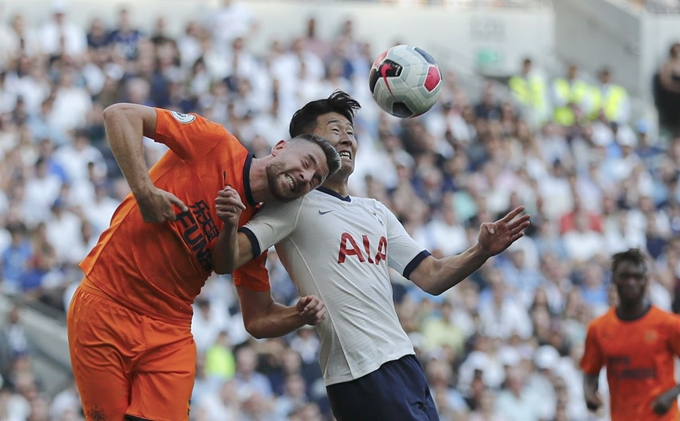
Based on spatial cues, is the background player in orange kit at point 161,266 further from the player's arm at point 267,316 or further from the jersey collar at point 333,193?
the jersey collar at point 333,193

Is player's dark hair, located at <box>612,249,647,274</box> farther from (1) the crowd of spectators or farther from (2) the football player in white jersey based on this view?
(1) the crowd of spectators

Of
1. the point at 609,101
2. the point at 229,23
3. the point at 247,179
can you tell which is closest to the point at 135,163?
the point at 247,179

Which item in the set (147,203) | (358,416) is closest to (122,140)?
(147,203)

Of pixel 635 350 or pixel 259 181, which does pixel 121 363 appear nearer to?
pixel 259 181

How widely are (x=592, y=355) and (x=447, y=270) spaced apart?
2.60 m

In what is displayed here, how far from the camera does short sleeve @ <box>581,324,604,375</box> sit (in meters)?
8.25

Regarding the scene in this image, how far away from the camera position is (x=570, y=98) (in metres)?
19.0

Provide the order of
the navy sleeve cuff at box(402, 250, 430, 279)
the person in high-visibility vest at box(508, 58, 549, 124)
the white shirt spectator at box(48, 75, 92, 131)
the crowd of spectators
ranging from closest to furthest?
the navy sleeve cuff at box(402, 250, 430, 279) → the crowd of spectators → the white shirt spectator at box(48, 75, 92, 131) → the person in high-visibility vest at box(508, 58, 549, 124)

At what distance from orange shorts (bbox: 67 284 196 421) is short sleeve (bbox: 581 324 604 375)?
12.1 feet

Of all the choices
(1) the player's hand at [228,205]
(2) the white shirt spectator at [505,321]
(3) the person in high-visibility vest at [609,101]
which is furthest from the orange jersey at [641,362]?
(3) the person in high-visibility vest at [609,101]

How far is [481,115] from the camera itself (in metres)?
17.4

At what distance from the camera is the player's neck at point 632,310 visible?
8.20 metres

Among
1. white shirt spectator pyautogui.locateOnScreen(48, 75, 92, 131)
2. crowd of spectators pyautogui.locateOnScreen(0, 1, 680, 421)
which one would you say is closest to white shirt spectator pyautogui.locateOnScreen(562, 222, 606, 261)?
crowd of spectators pyautogui.locateOnScreen(0, 1, 680, 421)

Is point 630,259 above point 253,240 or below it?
below
